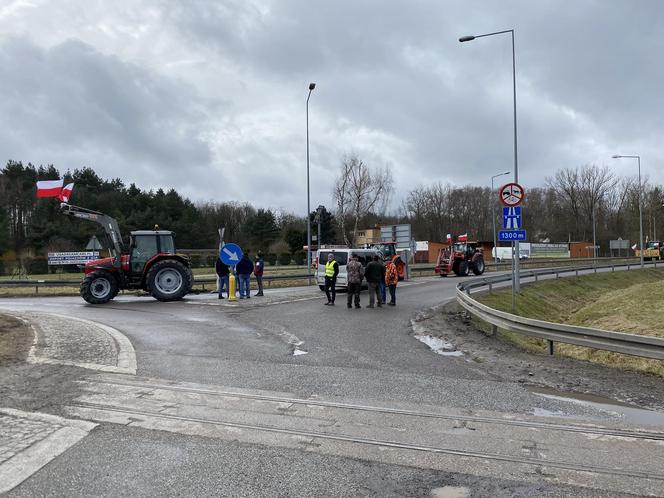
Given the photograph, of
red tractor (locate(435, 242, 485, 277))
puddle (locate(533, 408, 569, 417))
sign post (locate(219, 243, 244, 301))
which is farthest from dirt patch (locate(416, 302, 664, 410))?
red tractor (locate(435, 242, 485, 277))

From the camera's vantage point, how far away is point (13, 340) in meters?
9.79

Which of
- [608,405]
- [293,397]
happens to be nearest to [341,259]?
[293,397]

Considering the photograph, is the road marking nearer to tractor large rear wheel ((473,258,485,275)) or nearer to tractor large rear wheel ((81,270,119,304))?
tractor large rear wheel ((81,270,119,304))

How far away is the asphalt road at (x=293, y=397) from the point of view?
3887 millimetres

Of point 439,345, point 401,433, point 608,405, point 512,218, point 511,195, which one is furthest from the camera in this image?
point 512,218

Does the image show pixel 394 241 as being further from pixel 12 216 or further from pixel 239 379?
pixel 12 216

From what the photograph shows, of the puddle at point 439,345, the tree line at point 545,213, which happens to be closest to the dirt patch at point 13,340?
the puddle at point 439,345

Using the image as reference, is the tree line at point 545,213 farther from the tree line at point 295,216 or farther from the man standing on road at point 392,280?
the man standing on road at point 392,280

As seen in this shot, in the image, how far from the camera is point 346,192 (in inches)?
2461

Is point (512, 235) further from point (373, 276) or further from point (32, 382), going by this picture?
point (32, 382)

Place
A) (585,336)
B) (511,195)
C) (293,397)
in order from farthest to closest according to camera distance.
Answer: (511,195) < (585,336) < (293,397)

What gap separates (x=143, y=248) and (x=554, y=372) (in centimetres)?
1426

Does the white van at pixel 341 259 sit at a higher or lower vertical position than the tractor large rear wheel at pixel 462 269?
higher

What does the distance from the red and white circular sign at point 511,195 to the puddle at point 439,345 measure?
538 centimetres
